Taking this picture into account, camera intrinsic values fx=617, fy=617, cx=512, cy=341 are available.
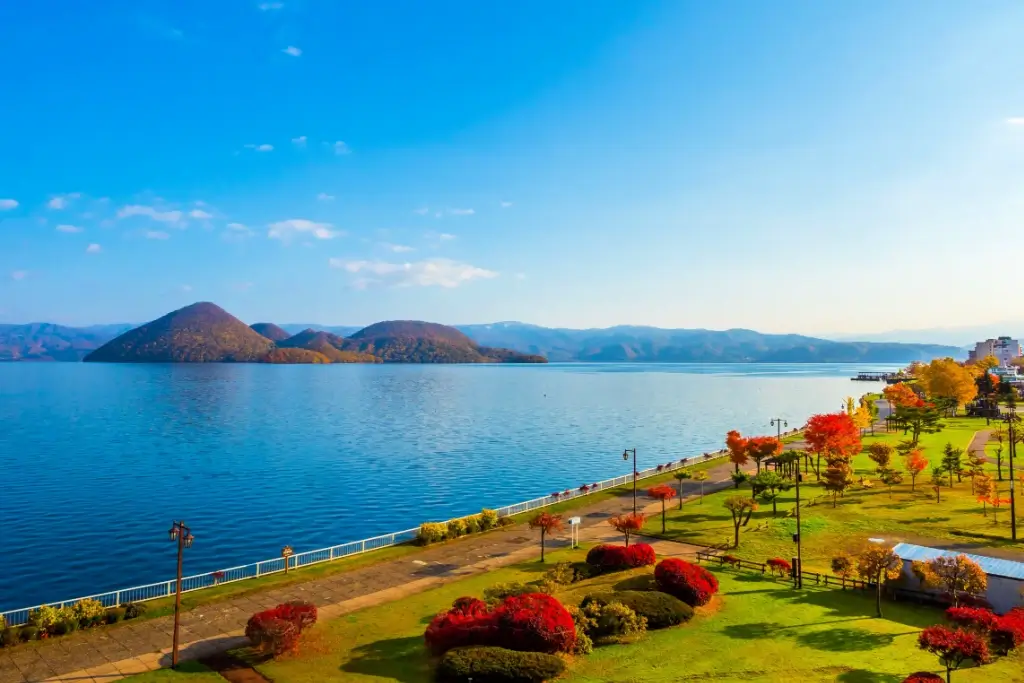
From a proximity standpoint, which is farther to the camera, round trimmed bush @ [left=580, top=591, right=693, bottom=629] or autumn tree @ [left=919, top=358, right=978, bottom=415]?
autumn tree @ [left=919, top=358, right=978, bottom=415]

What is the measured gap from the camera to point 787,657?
85.0 ft

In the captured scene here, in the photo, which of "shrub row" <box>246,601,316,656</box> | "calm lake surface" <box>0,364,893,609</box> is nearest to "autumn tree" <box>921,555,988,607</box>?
"shrub row" <box>246,601,316,656</box>

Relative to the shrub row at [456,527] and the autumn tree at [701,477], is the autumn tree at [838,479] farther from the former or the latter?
the shrub row at [456,527]

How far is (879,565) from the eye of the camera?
31891 mm

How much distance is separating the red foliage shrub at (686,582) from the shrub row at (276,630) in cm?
1830

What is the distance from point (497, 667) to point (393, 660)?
545cm

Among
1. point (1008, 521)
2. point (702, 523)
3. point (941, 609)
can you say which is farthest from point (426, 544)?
point (1008, 521)

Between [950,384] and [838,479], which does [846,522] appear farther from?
[950,384]

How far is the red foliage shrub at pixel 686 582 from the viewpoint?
1253 inches

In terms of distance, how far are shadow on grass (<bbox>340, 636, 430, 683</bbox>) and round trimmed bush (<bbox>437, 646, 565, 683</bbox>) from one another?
1439 millimetres

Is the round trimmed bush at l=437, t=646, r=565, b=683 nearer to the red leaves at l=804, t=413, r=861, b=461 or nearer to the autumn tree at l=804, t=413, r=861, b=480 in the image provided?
the autumn tree at l=804, t=413, r=861, b=480

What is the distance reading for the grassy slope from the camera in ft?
149

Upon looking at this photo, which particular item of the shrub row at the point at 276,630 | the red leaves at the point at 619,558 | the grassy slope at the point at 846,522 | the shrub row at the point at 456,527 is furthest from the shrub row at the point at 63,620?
the grassy slope at the point at 846,522

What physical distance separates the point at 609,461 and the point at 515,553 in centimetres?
5885
